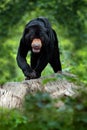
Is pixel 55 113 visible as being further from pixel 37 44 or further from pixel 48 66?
pixel 48 66

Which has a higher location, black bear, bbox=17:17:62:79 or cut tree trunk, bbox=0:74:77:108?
cut tree trunk, bbox=0:74:77:108

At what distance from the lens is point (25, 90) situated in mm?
5762

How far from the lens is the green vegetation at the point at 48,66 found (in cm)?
331

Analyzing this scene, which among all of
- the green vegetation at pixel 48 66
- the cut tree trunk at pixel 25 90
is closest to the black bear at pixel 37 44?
the green vegetation at pixel 48 66

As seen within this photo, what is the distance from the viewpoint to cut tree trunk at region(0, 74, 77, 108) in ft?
18.0

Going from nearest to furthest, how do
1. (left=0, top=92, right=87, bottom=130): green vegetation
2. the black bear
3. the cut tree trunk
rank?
1. (left=0, top=92, right=87, bottom=130): green vegetation
2. the cut tree trunk
3. the black bear

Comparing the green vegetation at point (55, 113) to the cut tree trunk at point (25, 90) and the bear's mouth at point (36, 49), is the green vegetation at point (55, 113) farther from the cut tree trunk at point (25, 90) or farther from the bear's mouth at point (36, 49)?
the bear's mouth at point (36, 49)

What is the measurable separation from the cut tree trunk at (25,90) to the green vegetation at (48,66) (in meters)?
0.22

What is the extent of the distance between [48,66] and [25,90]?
23.5 feet

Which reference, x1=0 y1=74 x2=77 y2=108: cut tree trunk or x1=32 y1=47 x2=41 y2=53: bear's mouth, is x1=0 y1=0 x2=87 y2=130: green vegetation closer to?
x1=0 y1=74 x2=77 y2=108: cut tree trunk

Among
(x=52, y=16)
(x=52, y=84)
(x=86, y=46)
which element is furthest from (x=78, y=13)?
(x=52, y=84)

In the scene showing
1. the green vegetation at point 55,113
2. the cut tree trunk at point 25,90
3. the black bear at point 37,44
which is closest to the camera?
the green vegetation at point 55,113

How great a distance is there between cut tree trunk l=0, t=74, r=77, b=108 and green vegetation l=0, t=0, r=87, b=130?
221 mm

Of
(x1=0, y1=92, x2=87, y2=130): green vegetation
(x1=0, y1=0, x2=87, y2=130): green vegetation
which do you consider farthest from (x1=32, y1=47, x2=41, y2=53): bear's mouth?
(x1=0, y1=92, x2=87, y2=130): green vegetation
